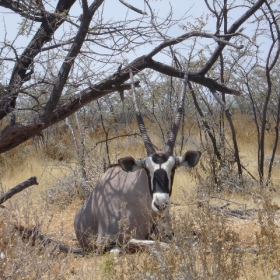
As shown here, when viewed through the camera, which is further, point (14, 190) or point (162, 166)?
point (14, 190)

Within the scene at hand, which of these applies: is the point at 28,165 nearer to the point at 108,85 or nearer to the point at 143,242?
the point at 108,85

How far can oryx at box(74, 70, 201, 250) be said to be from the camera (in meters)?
4.82

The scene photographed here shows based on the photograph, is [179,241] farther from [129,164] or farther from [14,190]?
[14,190]

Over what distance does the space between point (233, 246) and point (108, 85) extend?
2.90 meters

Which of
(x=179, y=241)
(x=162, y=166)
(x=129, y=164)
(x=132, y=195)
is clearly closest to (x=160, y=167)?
(x=162, y=166)

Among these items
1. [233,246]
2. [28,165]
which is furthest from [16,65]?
[28,165]

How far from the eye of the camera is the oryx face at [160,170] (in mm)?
4574

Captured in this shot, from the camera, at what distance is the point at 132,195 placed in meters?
5.38

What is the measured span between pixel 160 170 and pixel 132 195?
2.20 feet

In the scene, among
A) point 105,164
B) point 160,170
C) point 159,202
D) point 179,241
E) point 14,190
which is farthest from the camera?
point 105,164

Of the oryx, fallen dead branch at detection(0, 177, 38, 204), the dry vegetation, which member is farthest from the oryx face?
fallen dead branch at detection(0, 177, 38, 204)

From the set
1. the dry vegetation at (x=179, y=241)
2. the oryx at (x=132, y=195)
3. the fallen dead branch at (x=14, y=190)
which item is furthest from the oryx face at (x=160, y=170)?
the fallen dead branch at (x=14, y=190)

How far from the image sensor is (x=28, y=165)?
1171 cm

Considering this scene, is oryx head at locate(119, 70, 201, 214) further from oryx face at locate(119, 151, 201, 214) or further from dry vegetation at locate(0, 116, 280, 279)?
dry vegetation at locate(0, 116, 280, 279)
